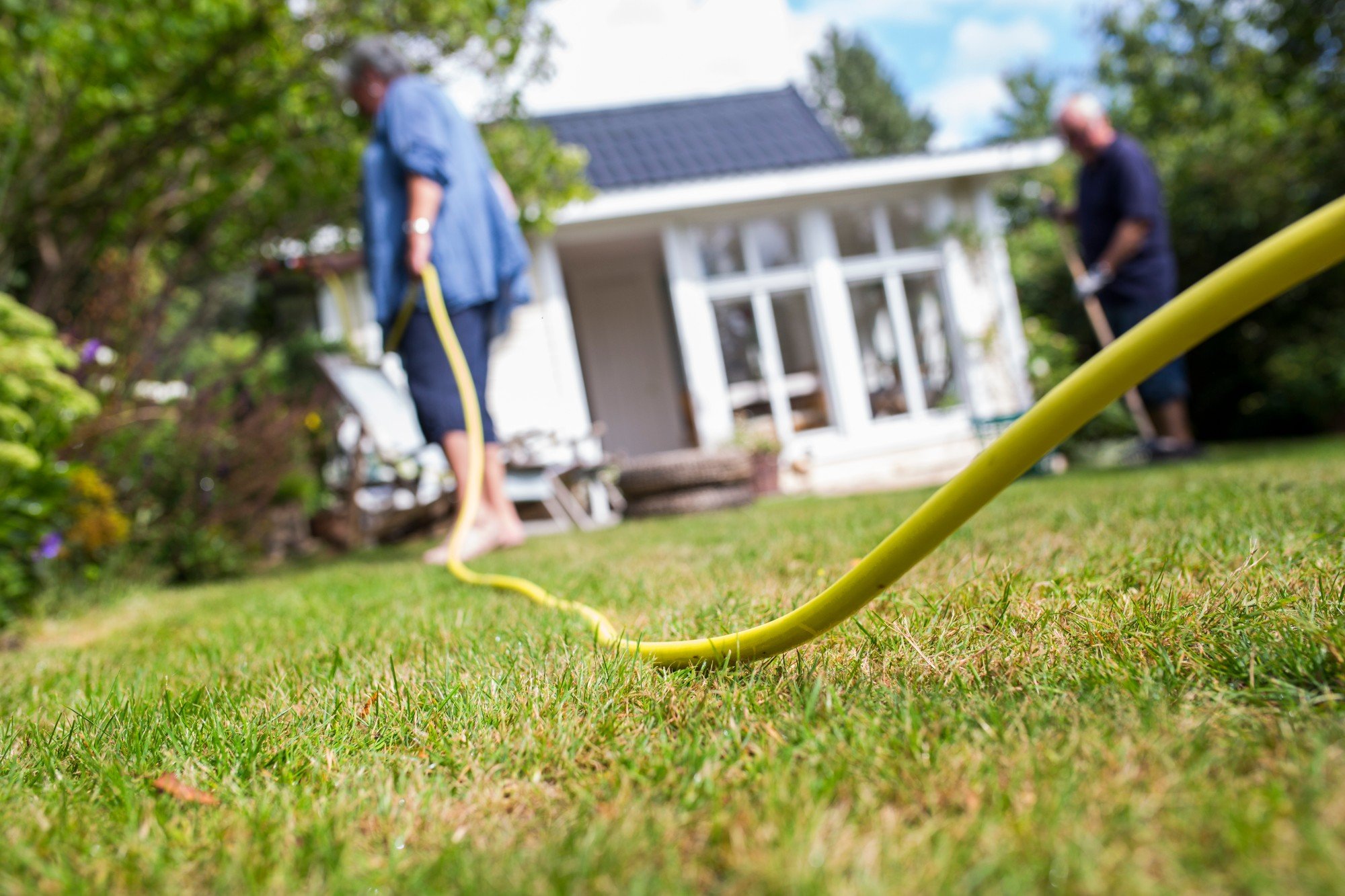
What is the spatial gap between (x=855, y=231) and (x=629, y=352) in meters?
3.46

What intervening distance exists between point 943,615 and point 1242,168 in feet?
30.0

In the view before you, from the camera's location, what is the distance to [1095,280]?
5.00m

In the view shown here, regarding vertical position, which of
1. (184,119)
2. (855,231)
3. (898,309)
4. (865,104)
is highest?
(865,104)

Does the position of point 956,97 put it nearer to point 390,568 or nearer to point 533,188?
point 533,188

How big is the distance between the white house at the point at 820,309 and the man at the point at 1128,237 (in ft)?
11.7

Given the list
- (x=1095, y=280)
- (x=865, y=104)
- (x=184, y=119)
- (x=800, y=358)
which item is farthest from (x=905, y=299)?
(x=865, y=104)

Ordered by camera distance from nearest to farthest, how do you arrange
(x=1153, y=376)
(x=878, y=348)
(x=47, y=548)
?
(x=47, y=548)
(x=1153, y=376)
(x=878, y=348)

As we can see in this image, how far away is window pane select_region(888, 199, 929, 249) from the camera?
9.51 meters

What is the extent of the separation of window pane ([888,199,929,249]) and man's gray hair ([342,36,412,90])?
6592 millimetres

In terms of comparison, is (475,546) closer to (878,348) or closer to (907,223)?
(878,348)

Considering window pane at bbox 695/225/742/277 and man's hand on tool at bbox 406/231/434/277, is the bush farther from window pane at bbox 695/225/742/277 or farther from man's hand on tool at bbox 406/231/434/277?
window pane at bbox 695/225/742/277

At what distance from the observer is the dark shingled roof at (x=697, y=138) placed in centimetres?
994

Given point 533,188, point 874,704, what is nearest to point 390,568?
point 874,704

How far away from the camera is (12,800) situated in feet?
3.39
